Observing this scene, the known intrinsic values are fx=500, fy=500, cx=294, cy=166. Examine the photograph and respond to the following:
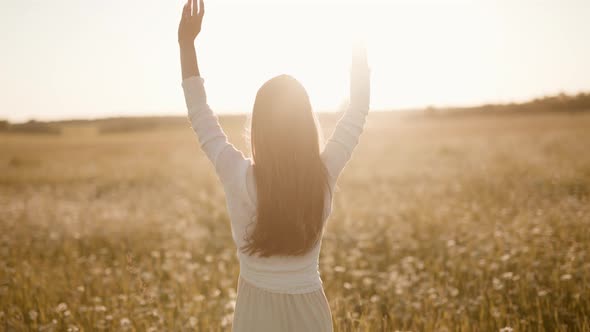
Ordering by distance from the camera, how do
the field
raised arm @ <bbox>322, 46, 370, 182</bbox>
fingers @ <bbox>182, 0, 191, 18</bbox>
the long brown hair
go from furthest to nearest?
the field, fingers @ <bbox>182, 0, 191, 18</bbox>, raised arm @ <bbox>322, 46, 370, 182</bbox>, the long brown hair

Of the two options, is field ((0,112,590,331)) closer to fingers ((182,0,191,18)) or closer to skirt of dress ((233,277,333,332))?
skirt of dress ((233,277,333,332))

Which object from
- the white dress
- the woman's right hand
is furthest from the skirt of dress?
the woman's right hand

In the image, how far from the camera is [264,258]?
8.29 ft

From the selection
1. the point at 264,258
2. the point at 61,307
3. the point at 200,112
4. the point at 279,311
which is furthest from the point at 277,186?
the point at 61,307

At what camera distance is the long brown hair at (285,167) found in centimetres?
230

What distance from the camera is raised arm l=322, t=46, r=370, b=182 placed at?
252 cm

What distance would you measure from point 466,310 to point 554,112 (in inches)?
2871

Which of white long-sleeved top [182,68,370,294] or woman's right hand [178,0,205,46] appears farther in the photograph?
woman's right hand [178,0,205,46]

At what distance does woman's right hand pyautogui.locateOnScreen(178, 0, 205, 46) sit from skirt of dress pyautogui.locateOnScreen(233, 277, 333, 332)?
1336 mm

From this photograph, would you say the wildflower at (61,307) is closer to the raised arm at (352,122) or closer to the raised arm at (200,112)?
the raised arm at (200,112)

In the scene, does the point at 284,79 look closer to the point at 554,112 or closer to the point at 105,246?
the point at 105,246

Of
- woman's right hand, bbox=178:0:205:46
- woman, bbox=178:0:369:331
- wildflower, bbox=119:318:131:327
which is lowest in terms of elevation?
wildflower, bbox=119:318:131:327

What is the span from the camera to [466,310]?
188 inches

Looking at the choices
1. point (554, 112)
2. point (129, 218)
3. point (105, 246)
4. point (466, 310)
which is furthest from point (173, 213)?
point (554, 112)
